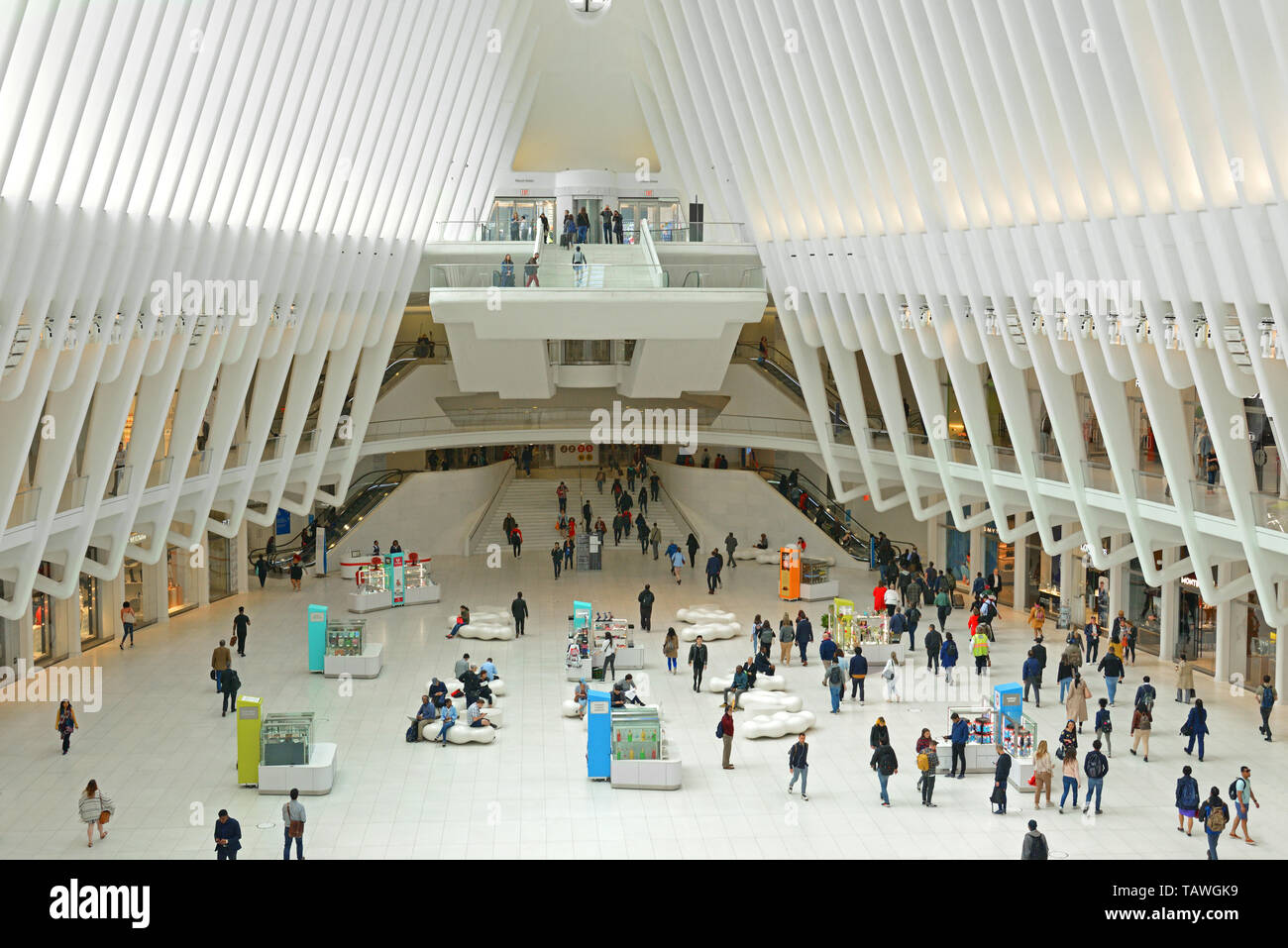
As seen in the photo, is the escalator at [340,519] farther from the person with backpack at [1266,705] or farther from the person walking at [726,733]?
the person with backpack at [1266,705]

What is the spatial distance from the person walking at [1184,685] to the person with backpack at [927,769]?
7181 mm

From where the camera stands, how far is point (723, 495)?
148 ft

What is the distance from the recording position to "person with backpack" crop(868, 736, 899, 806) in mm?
20297

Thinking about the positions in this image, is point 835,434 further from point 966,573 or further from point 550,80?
point 550,80

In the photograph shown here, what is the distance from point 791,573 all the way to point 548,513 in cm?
1216

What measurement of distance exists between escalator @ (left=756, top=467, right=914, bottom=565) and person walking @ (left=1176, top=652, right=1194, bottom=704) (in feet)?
51.2

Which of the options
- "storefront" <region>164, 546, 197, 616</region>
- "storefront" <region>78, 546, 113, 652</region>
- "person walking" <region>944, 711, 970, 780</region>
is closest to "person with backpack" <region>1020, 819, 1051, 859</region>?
"person walking" <region>944, 711, 970, 780</region>

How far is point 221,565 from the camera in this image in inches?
1485

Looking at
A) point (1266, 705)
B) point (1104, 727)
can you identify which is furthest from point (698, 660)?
point (1266, 705)

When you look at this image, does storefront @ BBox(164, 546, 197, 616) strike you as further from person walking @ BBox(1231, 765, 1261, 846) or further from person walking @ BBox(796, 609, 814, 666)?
person walking @ BBox(1231, 765, 1261, 846)

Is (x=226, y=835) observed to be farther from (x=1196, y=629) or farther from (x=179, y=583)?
(x=1196, y=629)

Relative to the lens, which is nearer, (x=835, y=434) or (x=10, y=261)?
(x=10, y=261)
